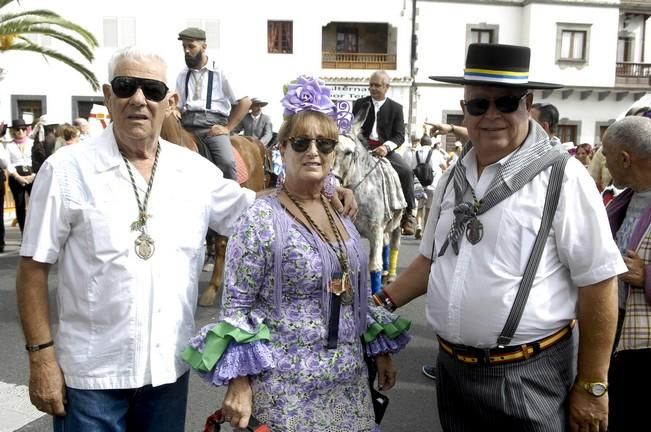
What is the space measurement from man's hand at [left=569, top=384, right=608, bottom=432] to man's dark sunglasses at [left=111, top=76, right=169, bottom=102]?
74.8 inches

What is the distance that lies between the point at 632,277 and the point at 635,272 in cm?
3

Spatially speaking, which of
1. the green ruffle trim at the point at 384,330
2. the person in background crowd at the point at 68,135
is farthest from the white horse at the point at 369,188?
the person in background crowd at the point at 68,135

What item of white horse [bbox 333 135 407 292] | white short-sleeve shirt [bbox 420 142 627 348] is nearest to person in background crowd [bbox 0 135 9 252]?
white horse [bbox 333 135 407 292]

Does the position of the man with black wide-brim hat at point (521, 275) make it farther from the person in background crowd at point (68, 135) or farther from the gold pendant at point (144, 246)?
the person in background crowd at point (68, 135)

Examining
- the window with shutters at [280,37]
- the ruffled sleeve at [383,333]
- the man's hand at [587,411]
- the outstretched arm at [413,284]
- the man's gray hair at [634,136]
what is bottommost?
the man's hand at [587,411]

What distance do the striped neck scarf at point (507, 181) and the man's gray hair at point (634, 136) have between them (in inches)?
32.6

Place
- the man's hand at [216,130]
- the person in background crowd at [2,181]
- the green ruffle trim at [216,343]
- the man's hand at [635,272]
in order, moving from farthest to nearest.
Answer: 1. the person in background crowd at [2,181]
2. the man's hand at [216,130]
3. the man's hand at [635,272]
4. the green ruffle trim at [216,343]

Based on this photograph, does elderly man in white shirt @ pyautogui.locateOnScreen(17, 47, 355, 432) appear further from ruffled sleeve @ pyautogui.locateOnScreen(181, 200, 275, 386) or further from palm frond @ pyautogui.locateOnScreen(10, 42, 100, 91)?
palm frond @ pyautogui.locateOnScreen(10, 42, 100, 91)

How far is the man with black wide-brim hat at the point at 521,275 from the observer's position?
2049 millimetres

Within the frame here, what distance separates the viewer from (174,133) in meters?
5.73

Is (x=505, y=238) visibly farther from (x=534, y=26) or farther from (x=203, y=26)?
(x=534, y=26)

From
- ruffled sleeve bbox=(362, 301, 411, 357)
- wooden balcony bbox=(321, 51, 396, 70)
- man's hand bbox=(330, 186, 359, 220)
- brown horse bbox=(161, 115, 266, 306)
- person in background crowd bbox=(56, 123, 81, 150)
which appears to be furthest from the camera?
wooden balcony bbox=(321, 51, 396, 70)

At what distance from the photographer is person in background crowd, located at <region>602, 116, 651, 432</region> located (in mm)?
2645

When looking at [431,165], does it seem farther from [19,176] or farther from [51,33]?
[51,33]
